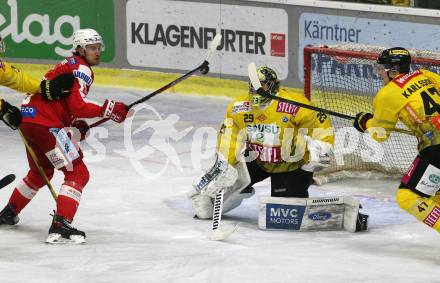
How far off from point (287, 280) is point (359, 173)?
2879 millimetres

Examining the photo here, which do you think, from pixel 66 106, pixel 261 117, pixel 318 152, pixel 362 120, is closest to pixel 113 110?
pixel 66 106

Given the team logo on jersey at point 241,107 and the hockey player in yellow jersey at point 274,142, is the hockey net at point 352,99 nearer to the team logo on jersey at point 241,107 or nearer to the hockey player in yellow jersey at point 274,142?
the hockey player in yellow jersey at point 274,142

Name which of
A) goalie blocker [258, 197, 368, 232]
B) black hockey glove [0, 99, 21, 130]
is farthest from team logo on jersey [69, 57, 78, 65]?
goalie blocker [258, 197, 368, 232]

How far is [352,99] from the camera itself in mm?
9594

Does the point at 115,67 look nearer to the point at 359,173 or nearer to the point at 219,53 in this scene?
the point at 219,53

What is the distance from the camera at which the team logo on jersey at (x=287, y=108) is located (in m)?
7.87

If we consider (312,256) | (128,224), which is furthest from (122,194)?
(312,256)

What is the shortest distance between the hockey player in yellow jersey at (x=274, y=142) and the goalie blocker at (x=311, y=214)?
272 millimetres

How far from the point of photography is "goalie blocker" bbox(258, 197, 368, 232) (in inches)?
303

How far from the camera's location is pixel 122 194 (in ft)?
29.3

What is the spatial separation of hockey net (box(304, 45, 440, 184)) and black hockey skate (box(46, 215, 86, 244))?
2.42 m

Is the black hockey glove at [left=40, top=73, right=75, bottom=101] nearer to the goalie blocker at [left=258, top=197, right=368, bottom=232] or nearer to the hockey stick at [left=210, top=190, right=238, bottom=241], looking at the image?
the hockey stick at [left=210, top=190, right=238, bottom=241]

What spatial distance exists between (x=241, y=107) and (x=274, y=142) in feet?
1.06

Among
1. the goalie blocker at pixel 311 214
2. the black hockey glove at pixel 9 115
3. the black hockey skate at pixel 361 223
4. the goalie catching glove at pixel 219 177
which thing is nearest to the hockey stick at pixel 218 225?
the goalie catching glove at pixel 219 177
